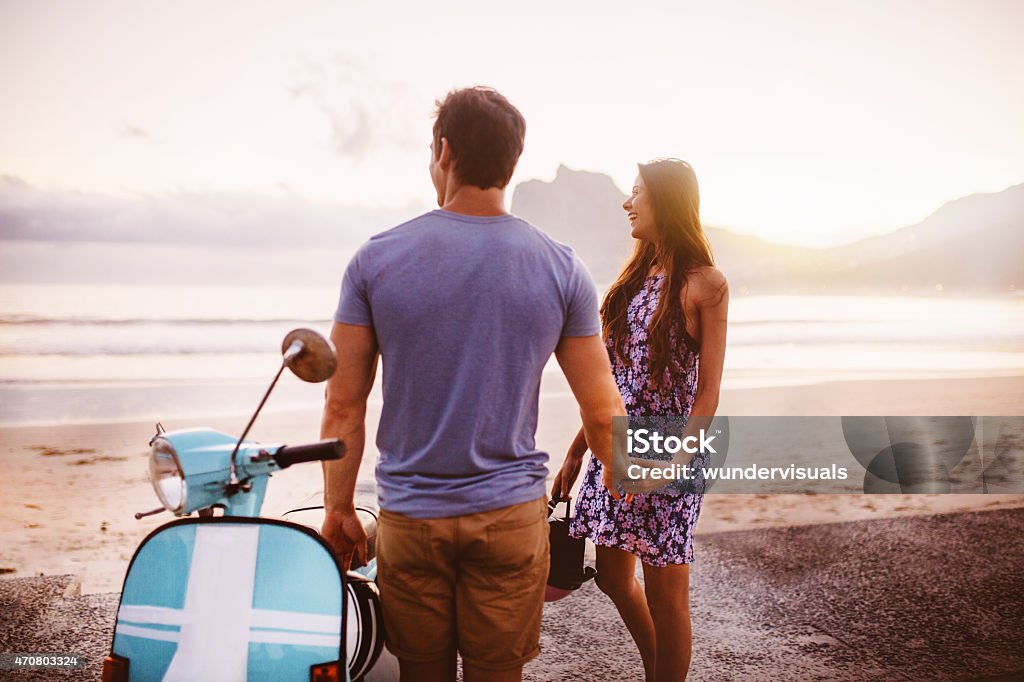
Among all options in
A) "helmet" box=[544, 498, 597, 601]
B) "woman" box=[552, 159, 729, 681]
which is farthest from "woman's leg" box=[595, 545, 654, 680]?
"helmet" box=[544, 498, 597, 601]

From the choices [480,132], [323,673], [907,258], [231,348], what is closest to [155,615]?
[323,673]

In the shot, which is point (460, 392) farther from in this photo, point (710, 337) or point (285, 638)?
point (710, 337)

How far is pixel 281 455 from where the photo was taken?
66.2 inches

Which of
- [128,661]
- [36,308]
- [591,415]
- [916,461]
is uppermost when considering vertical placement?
[36,308]

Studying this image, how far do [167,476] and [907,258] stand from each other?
48.6 metres

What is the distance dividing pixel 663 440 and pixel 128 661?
5.58 ft

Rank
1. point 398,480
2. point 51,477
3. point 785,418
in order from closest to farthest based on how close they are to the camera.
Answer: point 398,480 < point 51,477 < point 785,418

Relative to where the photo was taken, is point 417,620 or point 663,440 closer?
point 417,620

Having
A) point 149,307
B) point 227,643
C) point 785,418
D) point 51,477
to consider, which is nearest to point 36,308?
point 149,307

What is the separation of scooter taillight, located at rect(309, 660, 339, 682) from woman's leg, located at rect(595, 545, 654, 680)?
133 centimetres

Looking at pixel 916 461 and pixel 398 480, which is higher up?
pixel 398 480

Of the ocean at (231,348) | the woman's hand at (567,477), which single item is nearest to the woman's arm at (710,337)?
the woman's hand at (567,477)

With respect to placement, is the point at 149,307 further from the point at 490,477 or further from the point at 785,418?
the point at 490,477

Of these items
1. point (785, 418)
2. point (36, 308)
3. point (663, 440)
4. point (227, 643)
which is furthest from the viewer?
point (36, 308)
